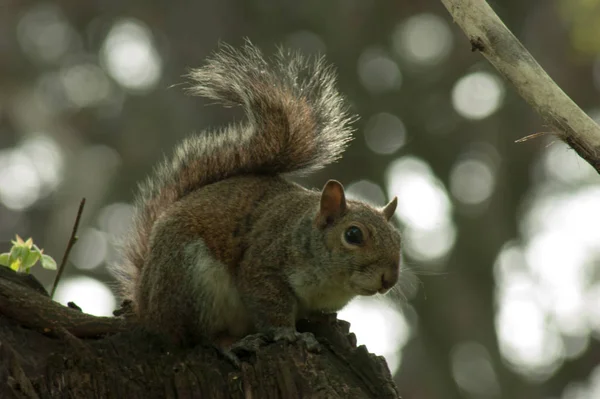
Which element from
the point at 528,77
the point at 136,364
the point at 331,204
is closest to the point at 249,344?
the point at 136,364

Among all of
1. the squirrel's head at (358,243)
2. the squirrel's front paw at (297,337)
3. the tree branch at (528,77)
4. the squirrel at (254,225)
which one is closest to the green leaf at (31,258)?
the squirrel at (254,225)

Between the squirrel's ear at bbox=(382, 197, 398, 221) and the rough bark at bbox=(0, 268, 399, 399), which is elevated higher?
the squirrel's ear at bbox=(382, 197, 398, 221)

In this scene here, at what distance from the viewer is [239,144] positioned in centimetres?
416

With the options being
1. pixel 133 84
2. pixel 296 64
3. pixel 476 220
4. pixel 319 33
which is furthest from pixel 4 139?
pixel 296 64

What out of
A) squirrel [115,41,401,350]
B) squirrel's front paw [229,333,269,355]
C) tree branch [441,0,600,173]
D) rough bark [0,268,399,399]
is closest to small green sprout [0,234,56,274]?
rough bark [0,268,399,399]

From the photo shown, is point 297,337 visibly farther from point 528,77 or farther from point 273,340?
point 528,77

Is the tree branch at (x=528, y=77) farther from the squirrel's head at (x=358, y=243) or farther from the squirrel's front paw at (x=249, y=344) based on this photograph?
the squirrel's front paw at (x=249, y=344)

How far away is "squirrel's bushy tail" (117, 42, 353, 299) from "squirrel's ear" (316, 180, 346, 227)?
1.11 ft

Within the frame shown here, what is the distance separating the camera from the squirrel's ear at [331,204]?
388 cm

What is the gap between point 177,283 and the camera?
360 centimetres

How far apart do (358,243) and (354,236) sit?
0.03 m

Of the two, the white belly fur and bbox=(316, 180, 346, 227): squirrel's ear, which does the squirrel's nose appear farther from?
the white belly fur

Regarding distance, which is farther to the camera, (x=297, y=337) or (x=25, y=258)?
(x=25, y=258)

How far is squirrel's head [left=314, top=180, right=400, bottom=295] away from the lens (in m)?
3.71
